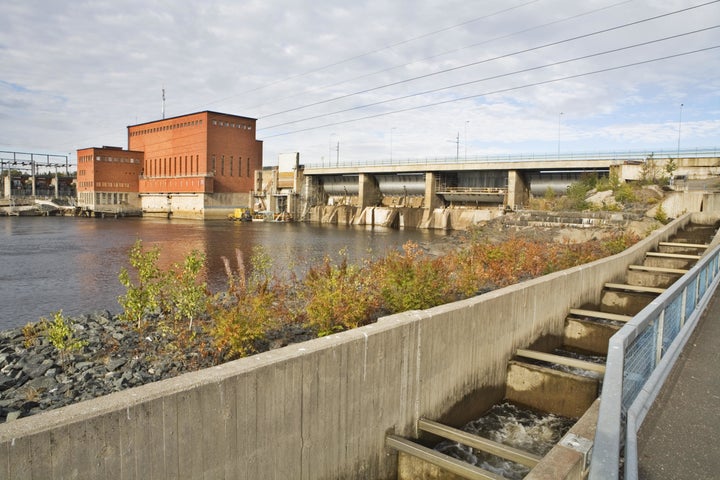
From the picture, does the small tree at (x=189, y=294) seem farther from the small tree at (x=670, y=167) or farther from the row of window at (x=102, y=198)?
the row of window at (x=102, y=198)

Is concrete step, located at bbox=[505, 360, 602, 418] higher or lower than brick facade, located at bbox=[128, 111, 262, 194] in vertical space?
lower

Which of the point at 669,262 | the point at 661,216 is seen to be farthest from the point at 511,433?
the point at 661,216

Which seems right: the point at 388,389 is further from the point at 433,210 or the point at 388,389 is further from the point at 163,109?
the point at 163,109

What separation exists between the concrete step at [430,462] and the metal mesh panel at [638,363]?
1.50m

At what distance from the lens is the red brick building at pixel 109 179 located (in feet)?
294

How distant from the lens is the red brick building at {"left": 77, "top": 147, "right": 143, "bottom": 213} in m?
89.6

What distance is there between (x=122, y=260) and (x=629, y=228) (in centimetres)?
2695

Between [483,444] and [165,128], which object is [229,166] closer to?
[165,128]

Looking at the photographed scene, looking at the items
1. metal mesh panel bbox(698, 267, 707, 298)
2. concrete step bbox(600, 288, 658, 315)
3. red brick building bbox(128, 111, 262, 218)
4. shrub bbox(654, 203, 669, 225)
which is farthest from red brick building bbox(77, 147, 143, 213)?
metal mesh panel bbox(698, 267, 707, 298)

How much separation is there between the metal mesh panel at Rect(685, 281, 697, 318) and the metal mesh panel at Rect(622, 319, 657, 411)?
8.69 ft

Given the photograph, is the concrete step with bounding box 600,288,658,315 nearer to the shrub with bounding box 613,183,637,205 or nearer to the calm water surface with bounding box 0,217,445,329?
the calm water surface with bounding box 0,217,445,329

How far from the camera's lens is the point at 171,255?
1137 inches

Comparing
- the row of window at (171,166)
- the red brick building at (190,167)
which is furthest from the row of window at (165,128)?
the row of window at (171,166)

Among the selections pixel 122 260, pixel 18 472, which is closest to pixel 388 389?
pixel 18 472
